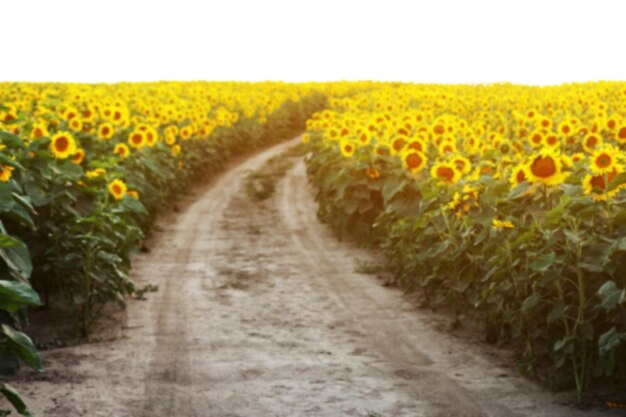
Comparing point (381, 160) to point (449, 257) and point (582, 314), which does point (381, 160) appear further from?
point (582, 314)

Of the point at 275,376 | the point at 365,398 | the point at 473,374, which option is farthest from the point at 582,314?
the point at 275,376

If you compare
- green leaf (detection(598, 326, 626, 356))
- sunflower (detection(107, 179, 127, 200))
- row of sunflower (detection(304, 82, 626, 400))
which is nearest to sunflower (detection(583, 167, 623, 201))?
row of sunflower (detection(304, 82, 626, 400))

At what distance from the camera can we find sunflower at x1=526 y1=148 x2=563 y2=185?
7.56 m

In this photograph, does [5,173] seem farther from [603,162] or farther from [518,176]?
[603,162]

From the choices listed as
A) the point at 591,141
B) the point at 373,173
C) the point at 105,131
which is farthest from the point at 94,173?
the point at 591,141

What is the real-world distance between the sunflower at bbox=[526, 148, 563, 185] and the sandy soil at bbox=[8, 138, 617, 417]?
1.52 metres

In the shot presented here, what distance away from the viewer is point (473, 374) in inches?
295

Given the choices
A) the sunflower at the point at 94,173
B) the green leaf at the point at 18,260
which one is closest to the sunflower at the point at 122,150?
the sunflower at the point at 94,173

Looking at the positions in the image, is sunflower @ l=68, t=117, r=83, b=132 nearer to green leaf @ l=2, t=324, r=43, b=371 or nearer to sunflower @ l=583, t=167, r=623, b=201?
sunflower @ l=583, t=167, r=623, b=201

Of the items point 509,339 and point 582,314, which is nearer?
point 582,314

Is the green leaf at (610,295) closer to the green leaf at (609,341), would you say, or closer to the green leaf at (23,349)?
the green leaf at (609,341)

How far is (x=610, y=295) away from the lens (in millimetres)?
6188

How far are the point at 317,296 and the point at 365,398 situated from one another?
357cm

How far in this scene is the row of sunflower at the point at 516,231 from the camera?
6.75 metres
